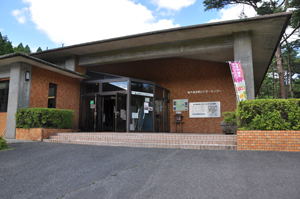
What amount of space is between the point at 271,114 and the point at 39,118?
7489mm

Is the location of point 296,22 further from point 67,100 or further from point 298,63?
point 67,100

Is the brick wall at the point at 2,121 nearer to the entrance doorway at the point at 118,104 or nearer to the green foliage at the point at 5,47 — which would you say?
the entrance doorway at the point at 118,104

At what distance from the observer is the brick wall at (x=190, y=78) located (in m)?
12.1

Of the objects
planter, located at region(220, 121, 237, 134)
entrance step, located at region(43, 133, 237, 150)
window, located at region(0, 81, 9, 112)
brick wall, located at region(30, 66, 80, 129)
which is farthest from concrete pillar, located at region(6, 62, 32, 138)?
planter, located at region(220, 121, 237, 134)

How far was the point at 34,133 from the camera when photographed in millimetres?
7828

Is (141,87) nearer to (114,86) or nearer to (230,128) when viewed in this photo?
(114,86)

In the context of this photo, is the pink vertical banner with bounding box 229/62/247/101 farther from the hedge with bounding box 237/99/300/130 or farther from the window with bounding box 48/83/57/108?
the window with bounding box 48/83/57/108

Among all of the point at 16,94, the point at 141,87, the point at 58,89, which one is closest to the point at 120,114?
the point at 141,87

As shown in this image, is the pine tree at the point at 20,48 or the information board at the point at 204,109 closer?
the information board at the point at 204,109

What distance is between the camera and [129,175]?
3.65m

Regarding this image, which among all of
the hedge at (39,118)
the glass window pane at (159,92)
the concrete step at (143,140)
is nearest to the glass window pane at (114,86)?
the glass window pane at (159,92)

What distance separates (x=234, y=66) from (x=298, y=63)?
70.3 ft

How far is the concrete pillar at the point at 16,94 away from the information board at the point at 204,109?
27.0 ft

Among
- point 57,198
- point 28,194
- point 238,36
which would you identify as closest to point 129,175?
point 57,198
